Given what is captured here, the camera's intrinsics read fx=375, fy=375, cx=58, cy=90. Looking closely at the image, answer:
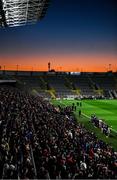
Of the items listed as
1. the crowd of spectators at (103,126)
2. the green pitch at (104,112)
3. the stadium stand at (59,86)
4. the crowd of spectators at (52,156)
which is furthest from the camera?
the stadium stand at (59,86)

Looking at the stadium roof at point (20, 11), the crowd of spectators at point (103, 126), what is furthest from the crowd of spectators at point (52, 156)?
the stadium roof at point (20, 11)

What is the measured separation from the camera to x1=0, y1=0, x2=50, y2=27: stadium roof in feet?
121

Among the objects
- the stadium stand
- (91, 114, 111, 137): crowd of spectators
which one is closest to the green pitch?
(91, 114, 111, 137): crowd of spectators

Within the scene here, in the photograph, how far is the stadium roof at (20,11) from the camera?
36906 mm

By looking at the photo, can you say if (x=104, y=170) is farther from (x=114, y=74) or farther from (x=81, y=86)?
(x=114, y=74)

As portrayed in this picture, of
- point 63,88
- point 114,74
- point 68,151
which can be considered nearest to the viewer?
point 68,151

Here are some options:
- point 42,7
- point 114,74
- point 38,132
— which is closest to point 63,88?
point 114,74

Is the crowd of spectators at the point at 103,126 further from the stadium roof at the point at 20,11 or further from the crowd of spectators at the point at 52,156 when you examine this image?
the stadium roof at the point at 20,11

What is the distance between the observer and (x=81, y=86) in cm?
11300

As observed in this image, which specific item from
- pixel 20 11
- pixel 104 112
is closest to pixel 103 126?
pixel 20 11

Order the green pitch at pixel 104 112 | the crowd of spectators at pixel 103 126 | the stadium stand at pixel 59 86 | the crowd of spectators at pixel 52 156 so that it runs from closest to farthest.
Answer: the crowd of spectators at pixel 52 156 → the crowd of spectators at pixel 103 126 → the green pitch at pixel 104 112 → the stadium stand at pixel 59 86

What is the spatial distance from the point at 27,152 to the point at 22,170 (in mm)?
2419


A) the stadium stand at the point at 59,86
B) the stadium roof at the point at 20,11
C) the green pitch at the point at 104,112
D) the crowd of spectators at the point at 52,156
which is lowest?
the green pitch at the point at 104,112

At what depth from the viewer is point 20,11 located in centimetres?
4059
